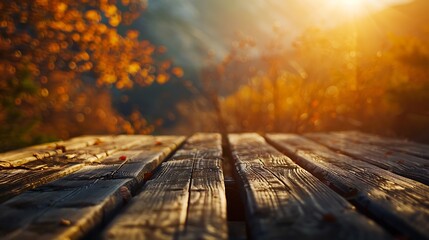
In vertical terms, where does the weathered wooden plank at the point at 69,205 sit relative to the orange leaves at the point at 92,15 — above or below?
below

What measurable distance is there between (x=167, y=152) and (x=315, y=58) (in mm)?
7194

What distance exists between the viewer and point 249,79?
11.7 meters

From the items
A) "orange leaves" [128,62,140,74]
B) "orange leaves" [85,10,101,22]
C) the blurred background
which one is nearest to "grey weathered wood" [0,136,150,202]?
the blurred background

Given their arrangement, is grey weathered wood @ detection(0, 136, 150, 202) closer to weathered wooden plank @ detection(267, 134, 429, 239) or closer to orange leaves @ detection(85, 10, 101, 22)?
weathered wooden plank @ detection(267, 134, 429, 239)

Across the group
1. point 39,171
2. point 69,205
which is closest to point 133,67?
point 39,171

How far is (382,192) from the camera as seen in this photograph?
1.45m

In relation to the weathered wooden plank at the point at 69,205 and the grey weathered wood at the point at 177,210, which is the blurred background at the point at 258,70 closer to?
the weathered wooden plank at the point at 69,205

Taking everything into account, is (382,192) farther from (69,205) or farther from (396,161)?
(69,205)

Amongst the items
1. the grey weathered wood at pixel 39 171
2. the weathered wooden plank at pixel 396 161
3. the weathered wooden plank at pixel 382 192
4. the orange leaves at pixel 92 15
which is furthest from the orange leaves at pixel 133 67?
the weathered wooden plank at pixel 382 192

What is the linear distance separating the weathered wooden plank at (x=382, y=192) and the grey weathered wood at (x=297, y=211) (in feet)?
0.31

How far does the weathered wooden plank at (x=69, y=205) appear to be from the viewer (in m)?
1.08

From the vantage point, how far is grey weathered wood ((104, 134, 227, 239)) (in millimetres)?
1026

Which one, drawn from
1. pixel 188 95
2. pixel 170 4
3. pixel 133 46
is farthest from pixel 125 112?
pixel 170 4

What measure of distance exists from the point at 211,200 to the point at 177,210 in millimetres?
175
